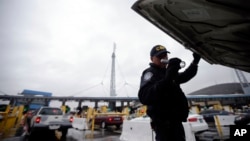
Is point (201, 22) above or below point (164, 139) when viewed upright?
above

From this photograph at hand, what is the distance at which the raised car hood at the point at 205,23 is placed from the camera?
1417 mm

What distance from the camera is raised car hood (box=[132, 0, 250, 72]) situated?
142 centimetres

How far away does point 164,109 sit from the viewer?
1.62 metres

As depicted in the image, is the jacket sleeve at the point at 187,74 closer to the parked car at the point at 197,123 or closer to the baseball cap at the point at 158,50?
the baseball cap at the point at 158,50

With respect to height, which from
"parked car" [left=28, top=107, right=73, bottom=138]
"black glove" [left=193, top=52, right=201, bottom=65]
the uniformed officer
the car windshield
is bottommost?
"parked car" [left=28, top=107, right=73, bottom=138]

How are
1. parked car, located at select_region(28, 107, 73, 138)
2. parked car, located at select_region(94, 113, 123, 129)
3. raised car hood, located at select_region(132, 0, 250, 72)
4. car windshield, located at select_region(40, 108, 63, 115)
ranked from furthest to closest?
parked car, located at select_region(94, 113, 123, 129) < car windshield, located at select_region(40, 108, 63, 115) < parked car, located at select_region(28, 107, 73, 138) < raised car hood, located at select_region(132, 0, 250, 72)

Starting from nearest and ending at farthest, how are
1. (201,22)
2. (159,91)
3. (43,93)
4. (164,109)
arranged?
(159,91)
(164,109)
(201,22)
(43,93)

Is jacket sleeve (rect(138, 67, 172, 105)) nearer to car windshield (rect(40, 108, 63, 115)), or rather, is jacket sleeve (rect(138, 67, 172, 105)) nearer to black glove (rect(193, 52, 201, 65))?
black glove (rect(193, 52, 201, 65))

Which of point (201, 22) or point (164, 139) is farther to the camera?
point (201, 22)

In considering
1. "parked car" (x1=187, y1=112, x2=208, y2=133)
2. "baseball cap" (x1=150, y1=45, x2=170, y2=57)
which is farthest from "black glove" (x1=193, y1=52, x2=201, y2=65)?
"parked car" (x1=187, y1=112, x2=208, y2=133)

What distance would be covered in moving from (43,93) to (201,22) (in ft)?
210

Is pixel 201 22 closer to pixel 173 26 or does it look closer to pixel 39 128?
pixel 173 26

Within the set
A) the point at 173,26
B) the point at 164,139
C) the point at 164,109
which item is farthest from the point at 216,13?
the point at 164,139

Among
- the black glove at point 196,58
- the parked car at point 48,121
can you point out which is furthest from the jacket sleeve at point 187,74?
the parked car at point 48,121
